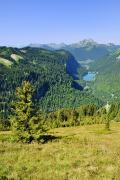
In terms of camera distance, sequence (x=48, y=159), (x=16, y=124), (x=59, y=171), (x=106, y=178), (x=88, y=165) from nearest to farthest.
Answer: (x=106, y=178)
(x=59, y=171)
(x=88, y=165)
(x=48, y=159)
(x=16, y=124)

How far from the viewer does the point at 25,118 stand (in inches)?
1736

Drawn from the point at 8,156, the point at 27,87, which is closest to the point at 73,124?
the point at 27,87

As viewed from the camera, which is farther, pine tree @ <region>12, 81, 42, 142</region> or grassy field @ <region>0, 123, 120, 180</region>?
pine tree @ <region>12, 81, 42, 142</region>

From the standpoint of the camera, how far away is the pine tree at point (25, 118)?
41062 mm

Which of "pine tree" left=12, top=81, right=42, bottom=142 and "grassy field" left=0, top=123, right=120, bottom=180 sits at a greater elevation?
"grassy field" left=0, top=123, right=120, bottom=180

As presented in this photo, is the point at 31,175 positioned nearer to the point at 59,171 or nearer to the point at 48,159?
the point at 59,171

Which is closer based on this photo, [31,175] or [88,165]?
[31,175]

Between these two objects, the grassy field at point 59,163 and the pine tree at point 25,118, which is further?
the pine tree at point 25,118

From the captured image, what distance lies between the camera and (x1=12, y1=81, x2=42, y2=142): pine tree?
4106cm

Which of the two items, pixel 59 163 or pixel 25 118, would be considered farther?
pixel 25 118

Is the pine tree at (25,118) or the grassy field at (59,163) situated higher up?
the grassy field at (59,163)

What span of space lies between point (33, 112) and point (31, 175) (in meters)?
29.8

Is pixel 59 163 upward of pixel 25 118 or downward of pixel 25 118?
upward

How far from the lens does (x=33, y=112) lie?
148 ft
